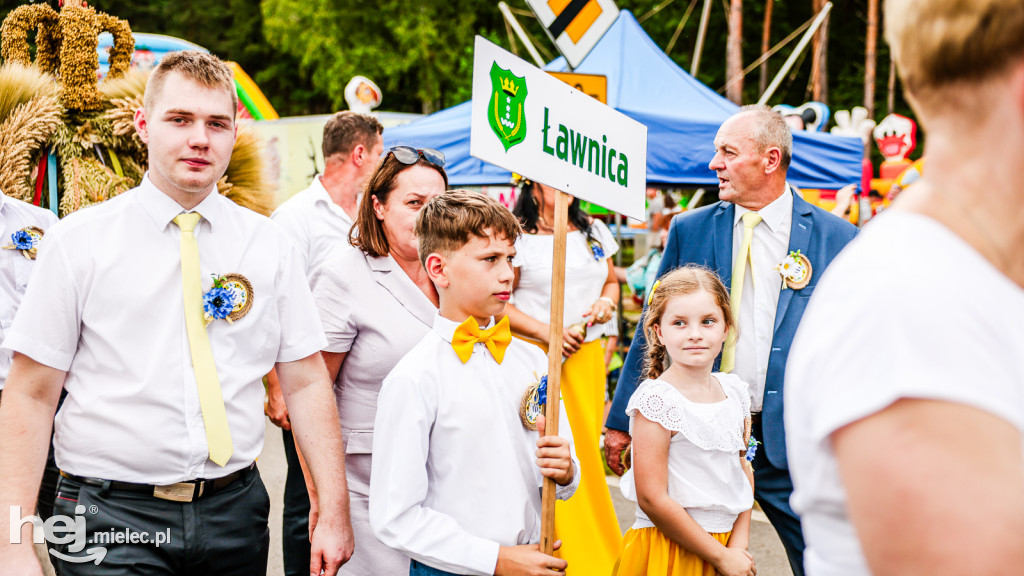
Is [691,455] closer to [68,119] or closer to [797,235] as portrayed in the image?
[797,235]

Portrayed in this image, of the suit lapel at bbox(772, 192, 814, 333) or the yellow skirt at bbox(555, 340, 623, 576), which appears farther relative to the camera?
the yellow skirt at bbox(555, 340, 623, 576)

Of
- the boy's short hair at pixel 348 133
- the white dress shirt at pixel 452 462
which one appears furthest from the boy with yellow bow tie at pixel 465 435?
the boy's short hair at pixel 348 133

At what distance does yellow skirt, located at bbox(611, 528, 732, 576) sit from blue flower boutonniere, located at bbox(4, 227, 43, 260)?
2.90 m

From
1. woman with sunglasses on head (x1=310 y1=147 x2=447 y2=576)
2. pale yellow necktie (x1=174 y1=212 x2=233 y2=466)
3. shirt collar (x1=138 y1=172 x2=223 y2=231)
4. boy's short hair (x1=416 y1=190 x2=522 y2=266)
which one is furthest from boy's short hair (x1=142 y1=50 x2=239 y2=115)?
woman with sunglasses on head (x1=310 y1=147 x2=447 y2=576)

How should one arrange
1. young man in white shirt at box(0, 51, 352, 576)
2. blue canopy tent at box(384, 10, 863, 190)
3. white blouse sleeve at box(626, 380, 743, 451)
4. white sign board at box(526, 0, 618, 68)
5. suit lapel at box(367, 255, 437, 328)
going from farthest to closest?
blue canopy tent at box(384, 10, 863, 190), suit lapel at box(367, 255, 437, 328), white blouse sleeve at box(626, 380, 743, 451), white sign board at box(526, 0, 618, 68), young man in white shirt at box(0, 51, 352, 576)

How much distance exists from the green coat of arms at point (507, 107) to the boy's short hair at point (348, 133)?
2553 millimetres

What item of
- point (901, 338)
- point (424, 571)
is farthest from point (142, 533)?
point (901, 338)

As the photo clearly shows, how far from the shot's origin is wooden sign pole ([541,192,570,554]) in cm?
224

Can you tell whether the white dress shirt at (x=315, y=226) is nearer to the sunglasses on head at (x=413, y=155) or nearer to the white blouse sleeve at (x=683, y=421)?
the sunglasses on head at (x=413, y=155)

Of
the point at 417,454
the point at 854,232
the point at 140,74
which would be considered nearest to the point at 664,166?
the point at 854,232

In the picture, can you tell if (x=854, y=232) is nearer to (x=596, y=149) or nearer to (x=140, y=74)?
(x=596, y=149)

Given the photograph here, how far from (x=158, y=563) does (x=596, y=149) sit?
1.61m

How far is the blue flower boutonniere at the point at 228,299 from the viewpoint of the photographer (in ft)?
7.20

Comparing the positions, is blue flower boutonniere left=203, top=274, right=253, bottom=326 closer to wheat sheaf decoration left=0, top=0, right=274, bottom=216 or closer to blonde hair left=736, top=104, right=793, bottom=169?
wheat sheaf decoration left=0, top=0, right=274, bottom=216
